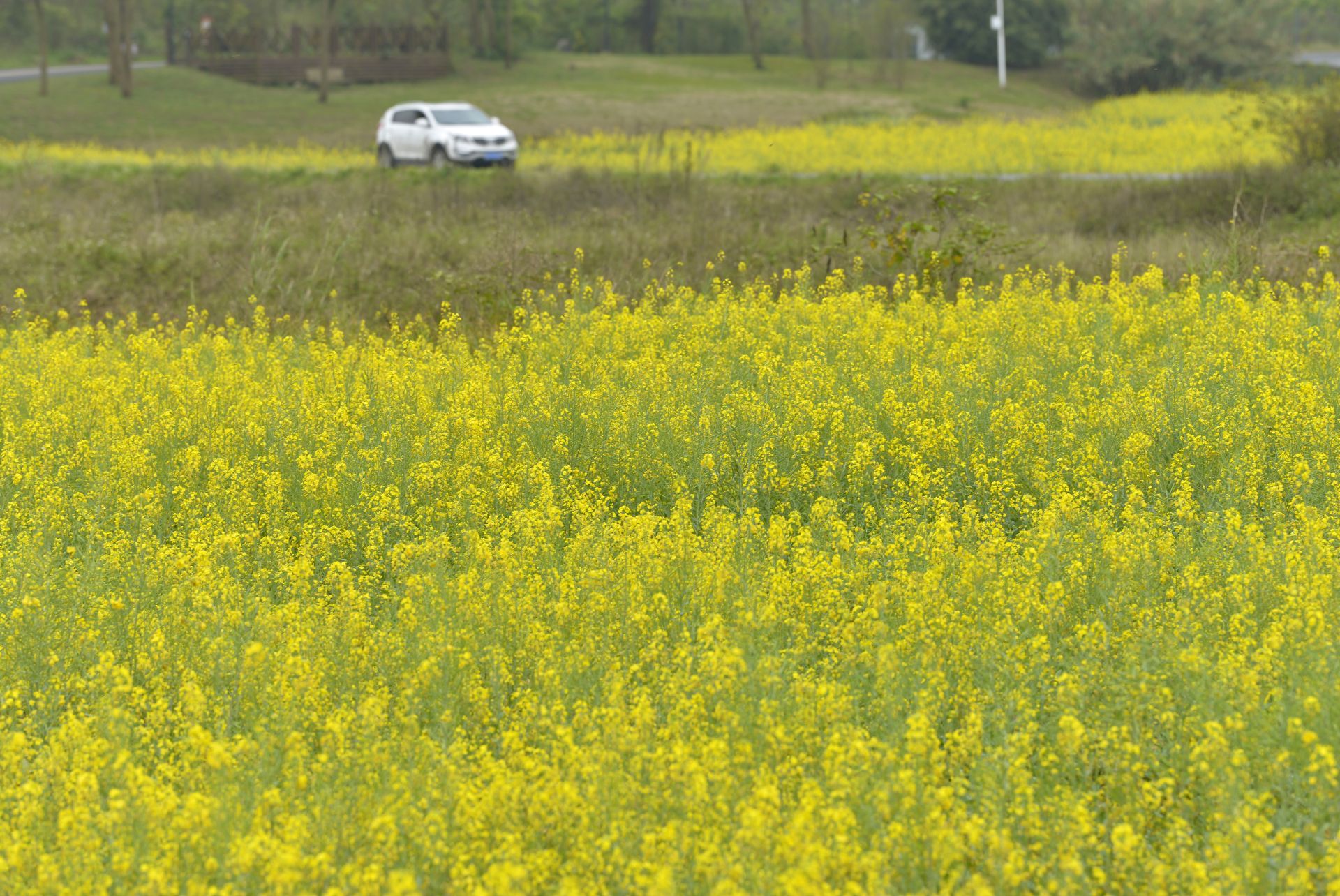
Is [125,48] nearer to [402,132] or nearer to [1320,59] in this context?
[402,132]

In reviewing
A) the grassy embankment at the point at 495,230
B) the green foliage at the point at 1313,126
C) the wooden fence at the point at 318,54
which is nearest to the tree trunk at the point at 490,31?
the wooden fence at the point at 318,54

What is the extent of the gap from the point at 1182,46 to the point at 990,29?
12904mm

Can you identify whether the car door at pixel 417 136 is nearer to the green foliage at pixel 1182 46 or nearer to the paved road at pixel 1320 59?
the green foliage at pixel 1182 46

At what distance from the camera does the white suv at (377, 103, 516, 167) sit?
27.8 meters

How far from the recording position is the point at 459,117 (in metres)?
29.2

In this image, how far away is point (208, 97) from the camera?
46.6 metres

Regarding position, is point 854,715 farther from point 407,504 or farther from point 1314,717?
point 407,504

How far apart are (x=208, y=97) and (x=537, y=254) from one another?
3613 centimetres

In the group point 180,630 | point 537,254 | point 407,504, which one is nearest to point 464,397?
point 407,504

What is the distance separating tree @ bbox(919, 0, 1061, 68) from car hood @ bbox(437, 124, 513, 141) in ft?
142

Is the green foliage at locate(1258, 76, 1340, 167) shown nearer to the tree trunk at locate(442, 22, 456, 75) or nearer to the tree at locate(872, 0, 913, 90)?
the tree at locate(872, 0, 913, 90)

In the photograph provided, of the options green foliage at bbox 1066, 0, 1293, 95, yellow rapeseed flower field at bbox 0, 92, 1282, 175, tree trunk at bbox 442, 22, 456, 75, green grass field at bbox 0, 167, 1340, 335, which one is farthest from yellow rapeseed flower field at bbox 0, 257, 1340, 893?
green foliage at bbox 1066, 0, 1293, 95

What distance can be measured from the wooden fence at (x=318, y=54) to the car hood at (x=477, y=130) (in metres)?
27.9

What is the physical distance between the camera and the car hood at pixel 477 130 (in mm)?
28109
